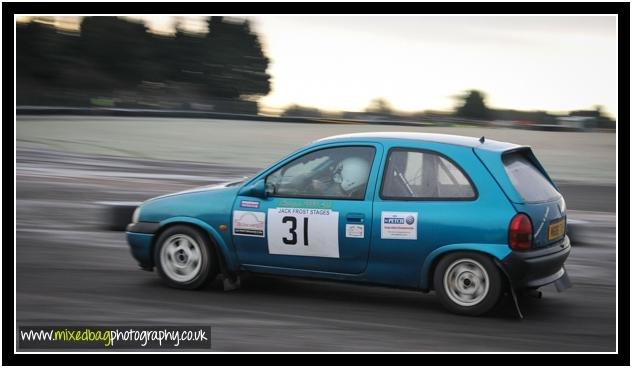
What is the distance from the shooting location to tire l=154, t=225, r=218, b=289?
8180 mm

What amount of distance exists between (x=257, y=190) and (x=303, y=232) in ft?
1.94

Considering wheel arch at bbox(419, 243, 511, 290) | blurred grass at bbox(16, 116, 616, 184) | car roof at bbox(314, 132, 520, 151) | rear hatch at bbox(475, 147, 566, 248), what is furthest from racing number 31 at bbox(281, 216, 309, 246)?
blurred grass at bbox(16, 116, 616, 184)

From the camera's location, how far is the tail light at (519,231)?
7215 millimetres

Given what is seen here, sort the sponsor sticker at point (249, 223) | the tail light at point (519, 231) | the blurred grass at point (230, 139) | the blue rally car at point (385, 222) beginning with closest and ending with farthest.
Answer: the tail light at point (519, 231), the blue rally car at point (385, 222), the sponsor sticker at point (249, 223), the blurred grass at point (230, 139)

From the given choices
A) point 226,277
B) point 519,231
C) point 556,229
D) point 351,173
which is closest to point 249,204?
point 226,277

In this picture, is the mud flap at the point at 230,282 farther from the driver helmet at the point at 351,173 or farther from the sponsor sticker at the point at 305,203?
the driver helmet at the point at 351,173

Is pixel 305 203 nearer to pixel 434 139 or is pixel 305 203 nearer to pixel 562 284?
pixel 434 139

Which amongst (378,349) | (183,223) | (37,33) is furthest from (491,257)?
(37,33)

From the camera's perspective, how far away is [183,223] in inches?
326

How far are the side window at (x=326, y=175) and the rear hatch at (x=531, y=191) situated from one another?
1020mm

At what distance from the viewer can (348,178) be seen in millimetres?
7863

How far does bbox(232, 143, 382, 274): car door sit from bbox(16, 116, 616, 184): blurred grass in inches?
551

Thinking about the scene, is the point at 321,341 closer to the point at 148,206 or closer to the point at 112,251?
the point at 148,206

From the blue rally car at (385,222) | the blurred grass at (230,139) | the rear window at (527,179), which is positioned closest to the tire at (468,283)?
the blue rally car at (385,222)
